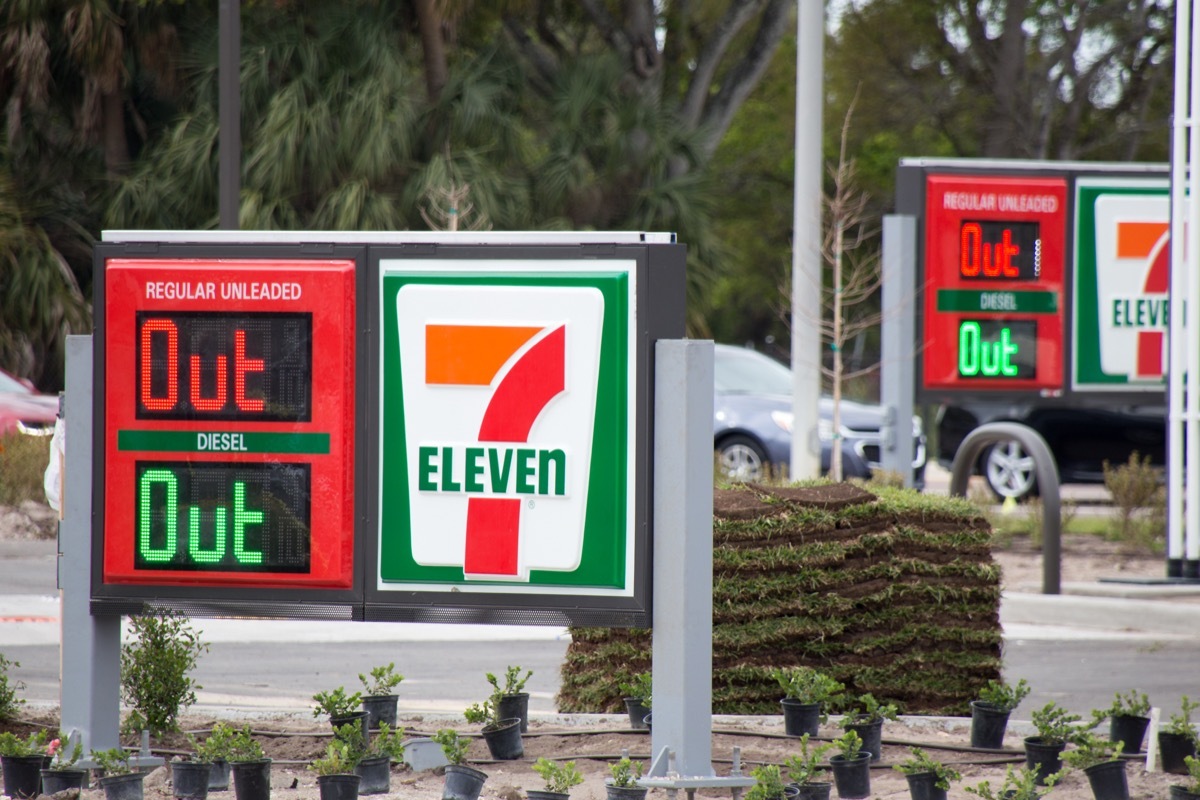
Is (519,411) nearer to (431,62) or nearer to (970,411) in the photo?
(970,411)

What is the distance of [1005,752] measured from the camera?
6.26 meters

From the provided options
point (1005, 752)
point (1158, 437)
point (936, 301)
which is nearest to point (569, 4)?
point (1158, 437)

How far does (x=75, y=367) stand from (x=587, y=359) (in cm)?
176

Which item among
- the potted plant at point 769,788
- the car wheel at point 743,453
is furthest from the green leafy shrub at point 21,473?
the potted plant at point 769,788

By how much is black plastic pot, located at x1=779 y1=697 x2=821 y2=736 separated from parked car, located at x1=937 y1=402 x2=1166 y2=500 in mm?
12435

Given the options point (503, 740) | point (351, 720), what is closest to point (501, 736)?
point (503, 740)

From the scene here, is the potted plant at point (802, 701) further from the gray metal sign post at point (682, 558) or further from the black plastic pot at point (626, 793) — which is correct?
the black plastic pot at point (626, 793)

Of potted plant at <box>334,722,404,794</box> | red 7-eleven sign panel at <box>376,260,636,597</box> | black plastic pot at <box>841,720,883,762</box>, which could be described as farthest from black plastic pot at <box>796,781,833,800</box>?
potted plant at <box>334,722,404,794</box>

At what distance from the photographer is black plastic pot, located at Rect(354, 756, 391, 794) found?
5434mm

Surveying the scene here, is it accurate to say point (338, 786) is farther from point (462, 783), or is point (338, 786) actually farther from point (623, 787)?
point (623, 787)

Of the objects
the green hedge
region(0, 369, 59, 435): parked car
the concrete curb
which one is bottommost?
the concrete curb

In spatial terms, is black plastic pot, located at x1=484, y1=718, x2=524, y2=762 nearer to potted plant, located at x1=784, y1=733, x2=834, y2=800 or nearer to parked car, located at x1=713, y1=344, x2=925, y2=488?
potted plant, located at x1=784, y1=733, x2=834, y2=800

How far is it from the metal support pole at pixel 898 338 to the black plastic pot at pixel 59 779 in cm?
841

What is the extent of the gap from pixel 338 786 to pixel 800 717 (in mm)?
1996
